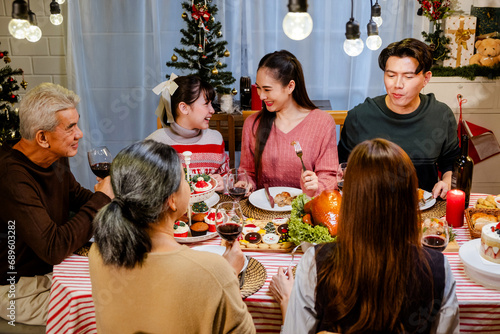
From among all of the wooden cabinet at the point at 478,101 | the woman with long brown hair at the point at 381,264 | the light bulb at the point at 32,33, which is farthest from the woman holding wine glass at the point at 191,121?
the wooden cabinet at the point at 478,101

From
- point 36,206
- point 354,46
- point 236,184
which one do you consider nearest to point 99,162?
point 36,206

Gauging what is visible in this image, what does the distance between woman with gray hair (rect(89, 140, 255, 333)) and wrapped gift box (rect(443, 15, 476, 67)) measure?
10.2 feet

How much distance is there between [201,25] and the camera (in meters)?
3.29

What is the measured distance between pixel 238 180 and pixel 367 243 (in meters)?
0.92

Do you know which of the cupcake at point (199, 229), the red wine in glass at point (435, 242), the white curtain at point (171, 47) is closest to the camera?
the red wine in glass at point (435, 242)

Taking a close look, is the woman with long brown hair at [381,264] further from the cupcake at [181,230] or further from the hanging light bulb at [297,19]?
the hanging light bulb at [297,19]

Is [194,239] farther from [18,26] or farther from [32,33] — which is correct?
[32,33]

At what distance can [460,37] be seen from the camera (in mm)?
3533

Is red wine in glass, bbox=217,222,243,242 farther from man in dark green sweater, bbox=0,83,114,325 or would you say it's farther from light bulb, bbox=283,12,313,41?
light bulb, bbox=283,12,313,41

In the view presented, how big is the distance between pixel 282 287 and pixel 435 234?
0.57 metres

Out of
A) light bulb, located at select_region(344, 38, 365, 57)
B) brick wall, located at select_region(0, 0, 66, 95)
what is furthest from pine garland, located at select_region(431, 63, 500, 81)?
brick wall, located at select_region(0, 0, 66, 95)

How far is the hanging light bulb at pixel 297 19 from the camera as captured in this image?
1784mm

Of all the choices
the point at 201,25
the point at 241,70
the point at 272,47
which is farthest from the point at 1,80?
the point at 272,47

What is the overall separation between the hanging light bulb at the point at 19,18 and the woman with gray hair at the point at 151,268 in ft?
4.56
